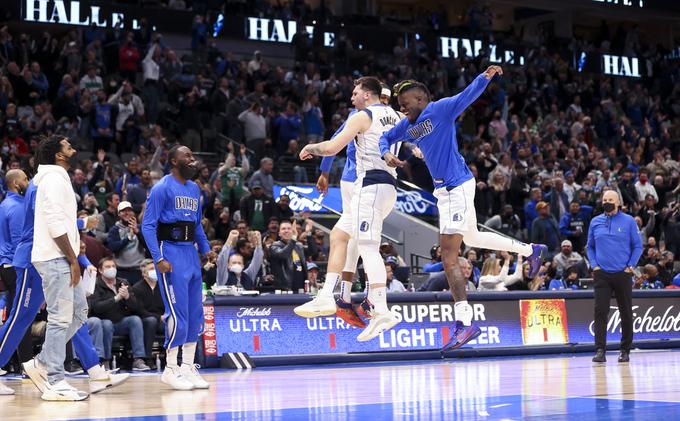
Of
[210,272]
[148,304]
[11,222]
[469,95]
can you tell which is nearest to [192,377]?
[11,222]

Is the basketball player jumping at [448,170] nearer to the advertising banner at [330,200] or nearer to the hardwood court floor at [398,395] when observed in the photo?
the hardwood court floor at [398,395]

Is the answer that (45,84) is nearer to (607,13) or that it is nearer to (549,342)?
(549,342)

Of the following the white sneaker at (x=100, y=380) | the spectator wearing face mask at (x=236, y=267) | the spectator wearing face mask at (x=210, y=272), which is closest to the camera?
the white sneaker at (x=100, y=380)

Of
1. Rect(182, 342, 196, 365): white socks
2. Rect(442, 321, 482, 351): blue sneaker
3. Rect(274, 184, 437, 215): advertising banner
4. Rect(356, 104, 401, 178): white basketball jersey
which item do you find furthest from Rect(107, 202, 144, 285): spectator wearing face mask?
Rect(442, 321, 482, 351): blue sneaker

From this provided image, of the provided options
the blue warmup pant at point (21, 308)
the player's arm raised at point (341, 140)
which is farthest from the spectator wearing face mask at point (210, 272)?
the player's arm raised at point (341, 140)

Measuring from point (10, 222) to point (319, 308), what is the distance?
4102 millimetres

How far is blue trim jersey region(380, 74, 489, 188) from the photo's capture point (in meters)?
9.41

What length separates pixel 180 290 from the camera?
1116 cm

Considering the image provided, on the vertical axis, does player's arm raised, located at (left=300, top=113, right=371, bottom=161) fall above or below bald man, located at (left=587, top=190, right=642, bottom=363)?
above

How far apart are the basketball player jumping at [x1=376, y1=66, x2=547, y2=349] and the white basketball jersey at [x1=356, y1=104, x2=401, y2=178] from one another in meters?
0.38

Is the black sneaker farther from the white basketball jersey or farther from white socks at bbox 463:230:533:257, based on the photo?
the white basketball jersey

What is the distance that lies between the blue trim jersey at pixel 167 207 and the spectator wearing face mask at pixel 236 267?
4.38 metres

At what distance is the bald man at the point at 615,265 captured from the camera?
14.7 metres

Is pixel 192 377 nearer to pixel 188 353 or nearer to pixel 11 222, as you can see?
pixel 188 353
